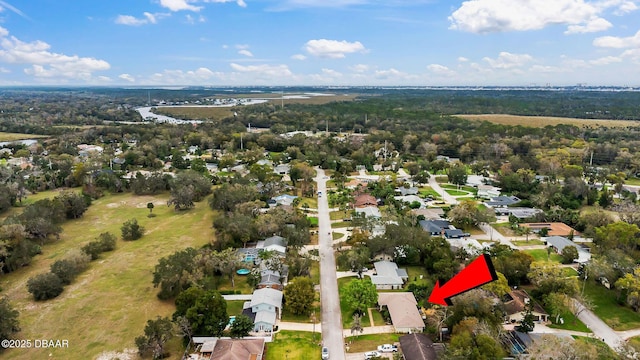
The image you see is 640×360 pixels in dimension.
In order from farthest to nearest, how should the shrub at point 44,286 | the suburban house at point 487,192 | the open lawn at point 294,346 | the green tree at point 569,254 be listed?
the suburban house at point 487,192
the green tree at point 569,254
the shrub at point 44,286
the open lawn at point 294,346

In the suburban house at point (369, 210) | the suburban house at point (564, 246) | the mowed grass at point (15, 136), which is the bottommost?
the suburban house at point (564, 246)

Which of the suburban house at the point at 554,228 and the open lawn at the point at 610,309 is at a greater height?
the suburban house at the point at 554,228

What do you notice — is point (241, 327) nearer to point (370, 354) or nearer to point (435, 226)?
point (370, 354)


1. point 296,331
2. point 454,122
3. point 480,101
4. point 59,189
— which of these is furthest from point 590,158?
point 480,101

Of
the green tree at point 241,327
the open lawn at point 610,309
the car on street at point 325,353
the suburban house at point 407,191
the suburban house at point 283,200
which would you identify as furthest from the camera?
the suburban house at point 407,191

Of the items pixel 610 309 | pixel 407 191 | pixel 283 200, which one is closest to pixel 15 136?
pixel 283 200

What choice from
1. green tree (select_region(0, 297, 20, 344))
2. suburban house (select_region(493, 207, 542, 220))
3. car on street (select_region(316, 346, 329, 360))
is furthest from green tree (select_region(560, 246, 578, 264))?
green tree (select_region(0, 297, 20, 344))

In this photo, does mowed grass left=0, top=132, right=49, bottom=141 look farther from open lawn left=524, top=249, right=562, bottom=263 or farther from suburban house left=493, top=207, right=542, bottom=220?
open lawn left=524, top=249, right=562, bottom=263

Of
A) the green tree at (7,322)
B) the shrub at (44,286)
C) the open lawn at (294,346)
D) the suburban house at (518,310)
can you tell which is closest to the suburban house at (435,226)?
the suburban house at (518,310)

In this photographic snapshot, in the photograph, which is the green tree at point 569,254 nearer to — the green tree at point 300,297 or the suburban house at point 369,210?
the suburban house at point 369,210
